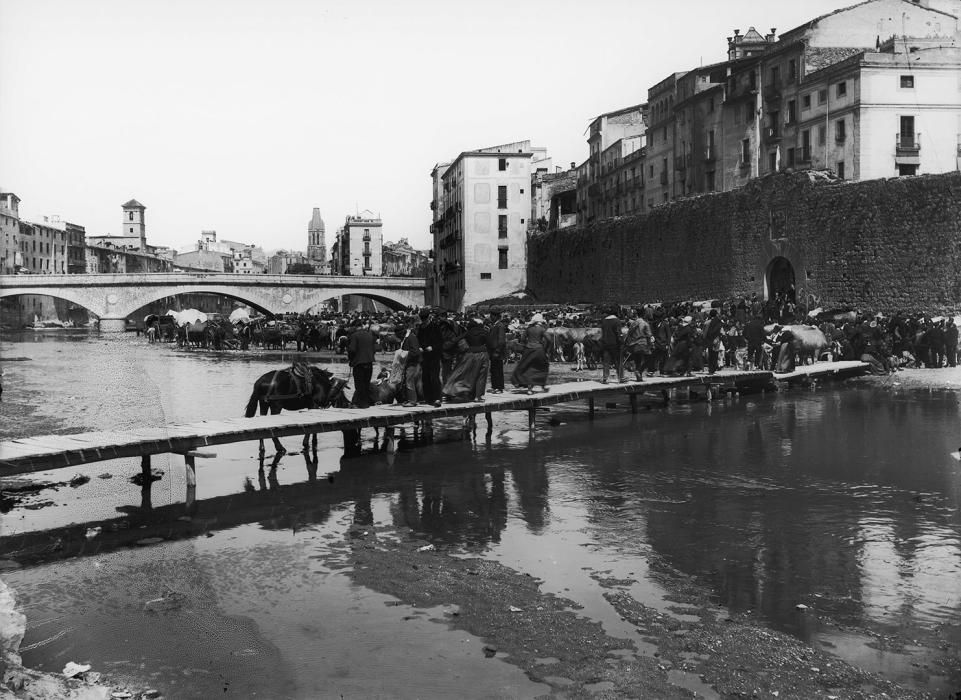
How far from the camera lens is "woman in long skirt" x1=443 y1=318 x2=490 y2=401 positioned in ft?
46.7

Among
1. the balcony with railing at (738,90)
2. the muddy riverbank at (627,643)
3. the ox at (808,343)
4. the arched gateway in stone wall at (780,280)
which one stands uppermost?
the balcony with railing at (738,90)

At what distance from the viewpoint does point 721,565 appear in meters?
7.17

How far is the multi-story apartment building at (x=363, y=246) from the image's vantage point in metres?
119

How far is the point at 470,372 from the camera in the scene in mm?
14227

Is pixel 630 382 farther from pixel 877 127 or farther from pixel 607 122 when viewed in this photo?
pixel 607 122

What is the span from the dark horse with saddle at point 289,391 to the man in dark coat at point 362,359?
20.5 inches

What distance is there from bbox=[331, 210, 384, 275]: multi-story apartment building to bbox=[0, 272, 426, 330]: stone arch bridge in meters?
41.5

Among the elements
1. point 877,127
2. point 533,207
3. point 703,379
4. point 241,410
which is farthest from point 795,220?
point 533,207

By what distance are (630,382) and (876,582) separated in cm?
1045

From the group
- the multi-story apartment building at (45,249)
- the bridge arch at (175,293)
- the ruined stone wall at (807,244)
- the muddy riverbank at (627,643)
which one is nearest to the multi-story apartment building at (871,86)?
the ruined stone wall at (807,244)

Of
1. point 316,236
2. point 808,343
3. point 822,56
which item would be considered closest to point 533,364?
point 808,343

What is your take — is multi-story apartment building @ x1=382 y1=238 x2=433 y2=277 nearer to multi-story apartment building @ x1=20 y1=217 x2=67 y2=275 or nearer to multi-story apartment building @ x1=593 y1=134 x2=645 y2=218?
multi-story apartment building @ x1=20 y1=217 x2=67 y2=275

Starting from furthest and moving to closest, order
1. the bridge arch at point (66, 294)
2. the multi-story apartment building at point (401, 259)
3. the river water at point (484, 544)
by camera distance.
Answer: the multi-story apartment building at point (401, 259) < the bridge arch at point (66, 294) < the river water at point (484, 544)

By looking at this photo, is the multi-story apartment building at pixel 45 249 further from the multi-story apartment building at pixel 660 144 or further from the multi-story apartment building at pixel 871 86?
the multi-story apartment building at pixel 871 86
